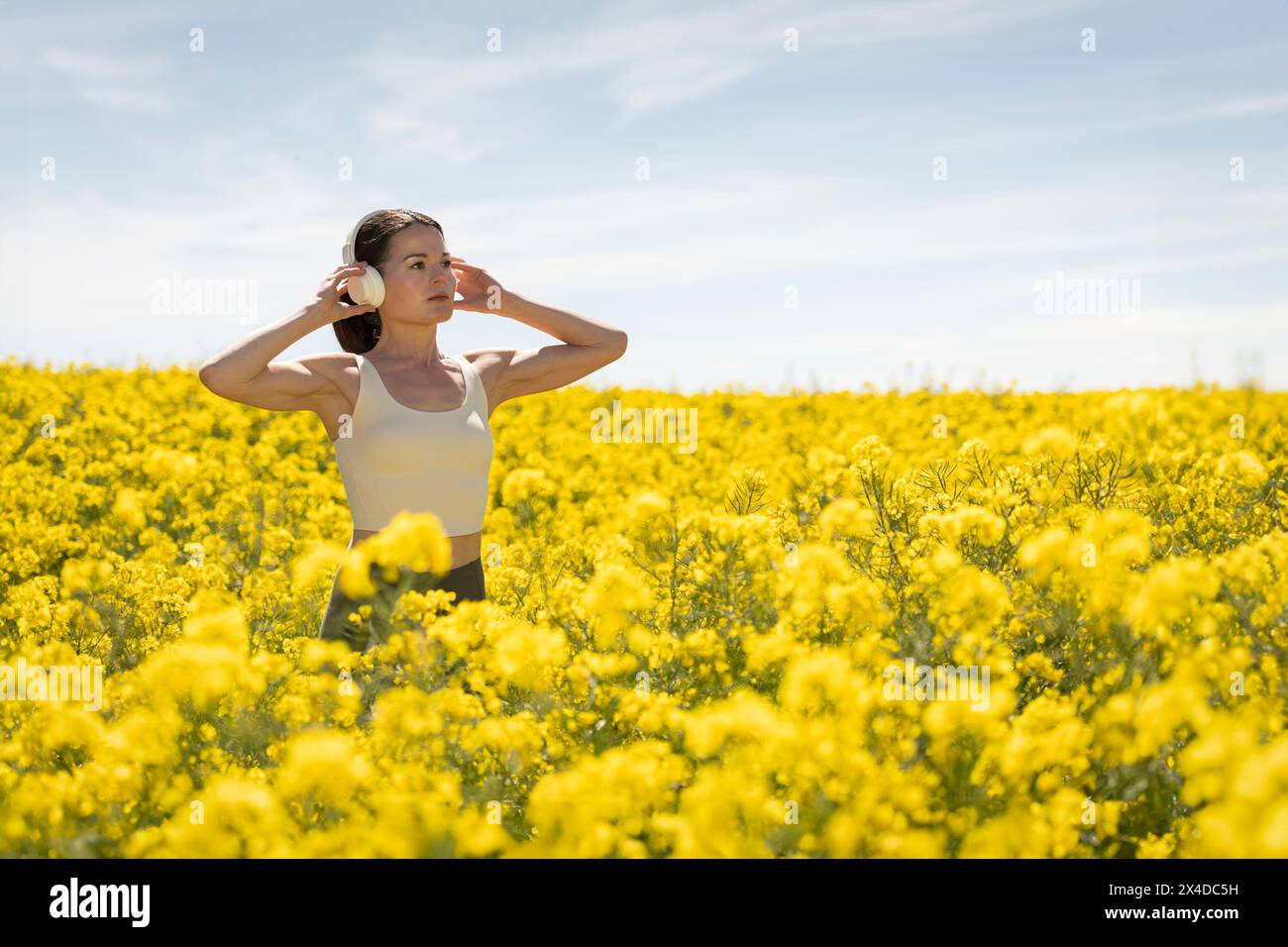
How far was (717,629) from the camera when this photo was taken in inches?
145

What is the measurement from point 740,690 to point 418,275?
5.71ft

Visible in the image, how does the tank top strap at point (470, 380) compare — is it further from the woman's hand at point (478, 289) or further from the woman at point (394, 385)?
the woman's hand at point (478, 289)

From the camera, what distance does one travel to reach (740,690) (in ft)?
10.5

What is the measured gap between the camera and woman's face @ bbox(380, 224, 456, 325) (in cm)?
355

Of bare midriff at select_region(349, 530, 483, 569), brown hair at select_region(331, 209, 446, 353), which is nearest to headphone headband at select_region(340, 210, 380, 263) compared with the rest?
brown hair at select_region(331, 209, 446, 353)

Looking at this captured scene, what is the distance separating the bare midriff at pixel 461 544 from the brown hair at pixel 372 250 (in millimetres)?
707

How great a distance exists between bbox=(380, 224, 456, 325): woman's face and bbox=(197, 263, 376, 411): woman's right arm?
0.35ft

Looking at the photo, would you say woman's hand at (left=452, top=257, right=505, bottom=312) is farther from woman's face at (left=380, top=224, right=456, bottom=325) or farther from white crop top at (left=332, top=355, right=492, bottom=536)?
white crop top at (left=332, top=355, right=492, bottom=536)

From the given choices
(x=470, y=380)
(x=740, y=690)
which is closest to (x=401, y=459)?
(x=470, y=380)

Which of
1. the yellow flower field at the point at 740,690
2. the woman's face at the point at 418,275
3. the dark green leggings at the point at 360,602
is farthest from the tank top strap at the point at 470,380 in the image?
the yellow flower field at the point at 740,690

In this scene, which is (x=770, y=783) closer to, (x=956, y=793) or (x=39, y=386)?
(x=956, y=793)
